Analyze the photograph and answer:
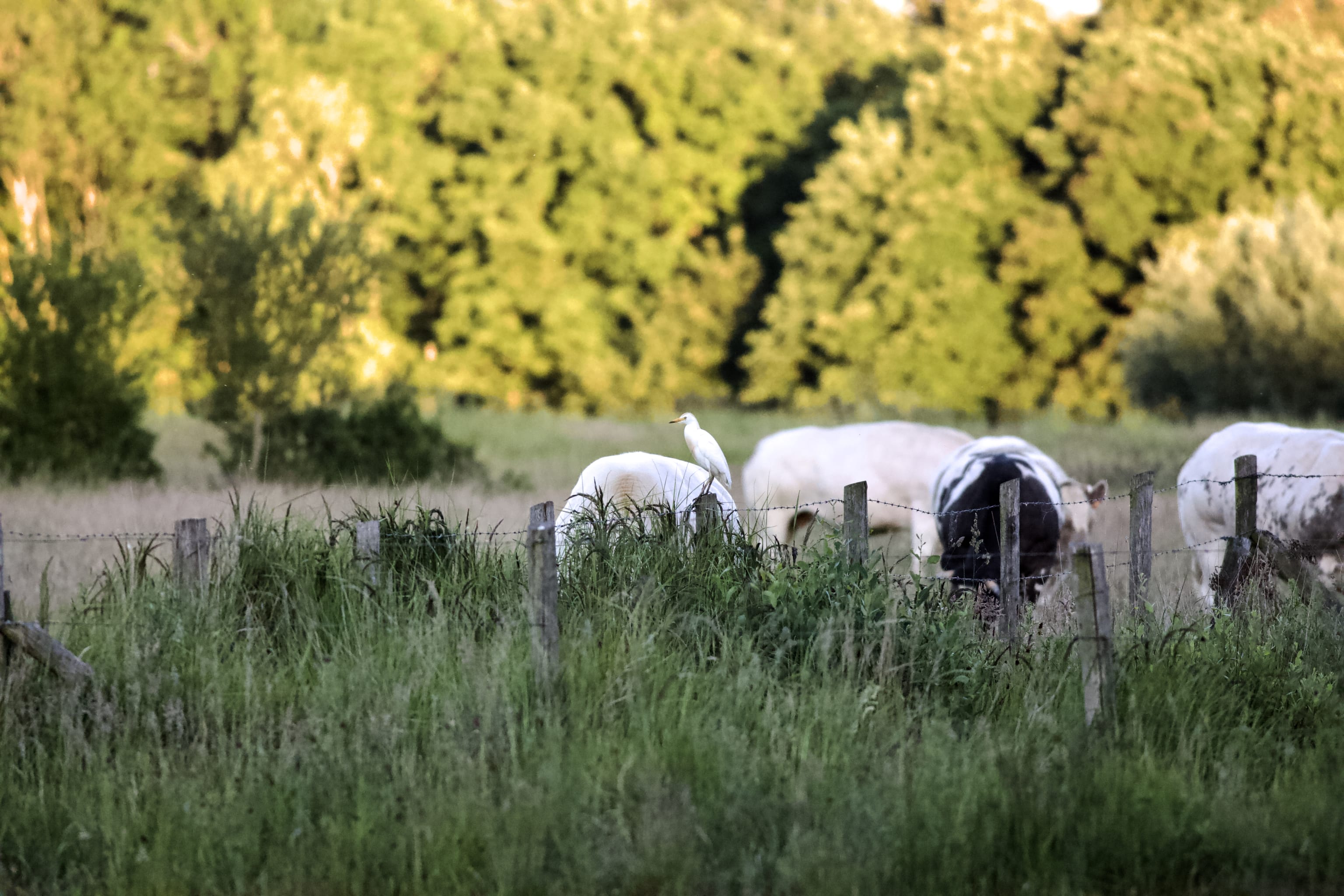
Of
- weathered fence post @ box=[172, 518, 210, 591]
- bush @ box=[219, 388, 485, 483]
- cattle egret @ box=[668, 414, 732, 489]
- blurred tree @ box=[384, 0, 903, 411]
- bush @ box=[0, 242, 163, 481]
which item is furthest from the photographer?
blurred tree @ box=[384, 0, 903, 411]

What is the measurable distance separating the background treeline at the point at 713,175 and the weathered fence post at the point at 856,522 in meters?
19.6

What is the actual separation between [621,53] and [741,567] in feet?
129

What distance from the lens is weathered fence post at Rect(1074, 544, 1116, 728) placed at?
525 cm

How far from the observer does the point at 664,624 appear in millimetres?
5852

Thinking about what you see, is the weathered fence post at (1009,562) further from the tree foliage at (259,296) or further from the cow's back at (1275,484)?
the tree foliage at (259,296)

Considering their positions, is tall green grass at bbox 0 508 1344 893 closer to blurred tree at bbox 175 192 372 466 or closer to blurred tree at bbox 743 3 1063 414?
blurred tree at bbox 175 192 372 466

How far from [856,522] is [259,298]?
12875 millimetres

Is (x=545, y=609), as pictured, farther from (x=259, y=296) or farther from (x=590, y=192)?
(x=590, y=192)

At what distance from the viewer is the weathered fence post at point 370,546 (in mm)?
6539

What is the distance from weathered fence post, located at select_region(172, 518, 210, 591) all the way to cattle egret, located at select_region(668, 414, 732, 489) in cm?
251

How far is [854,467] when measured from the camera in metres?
12.8

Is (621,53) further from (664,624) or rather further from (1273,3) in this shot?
(664,624)

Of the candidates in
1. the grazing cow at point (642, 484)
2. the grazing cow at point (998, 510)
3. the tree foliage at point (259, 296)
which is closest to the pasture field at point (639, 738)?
the grazing cow at point (642, 484)

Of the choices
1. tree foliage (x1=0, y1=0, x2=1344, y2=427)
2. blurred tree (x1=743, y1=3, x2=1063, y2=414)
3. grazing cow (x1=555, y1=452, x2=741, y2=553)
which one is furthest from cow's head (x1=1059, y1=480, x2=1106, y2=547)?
blurred tree (x1=743, y1=3, x2=1063, y2=414)
